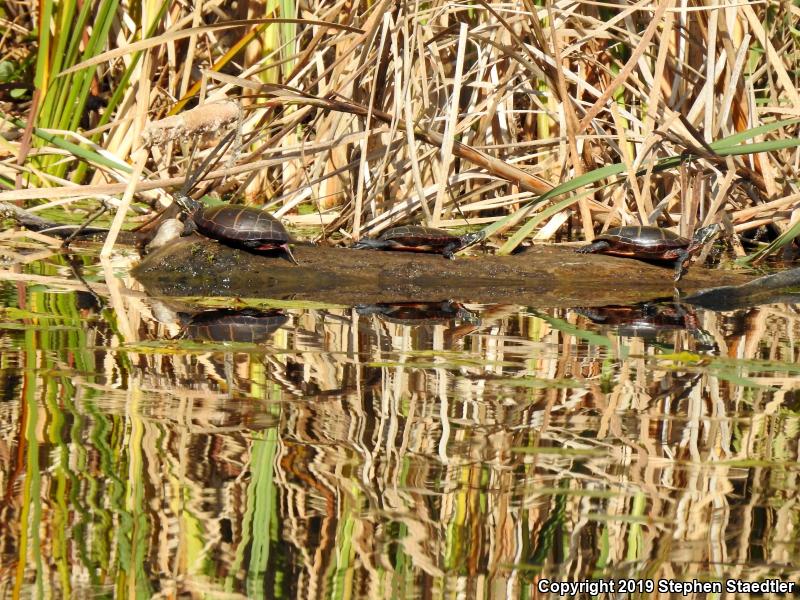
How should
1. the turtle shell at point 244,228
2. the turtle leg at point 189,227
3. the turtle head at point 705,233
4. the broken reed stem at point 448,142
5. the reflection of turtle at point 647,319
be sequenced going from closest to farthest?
the reflection of turtle at point 647,319 → the turtle shell at point 244,228 → the broken reed stem at point 448,142 → the turtle leg at point 189,227 → the turtle head at point 705,233

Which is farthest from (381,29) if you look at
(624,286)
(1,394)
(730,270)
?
(1,394)

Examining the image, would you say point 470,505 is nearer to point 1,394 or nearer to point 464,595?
point 464,595

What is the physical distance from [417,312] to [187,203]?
165 cm

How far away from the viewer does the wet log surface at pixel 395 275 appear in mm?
4746

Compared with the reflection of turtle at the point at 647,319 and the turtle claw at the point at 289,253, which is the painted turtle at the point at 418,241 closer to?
the turtle claw at the point at 289,253

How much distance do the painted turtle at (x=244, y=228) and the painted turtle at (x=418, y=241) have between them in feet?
1.33

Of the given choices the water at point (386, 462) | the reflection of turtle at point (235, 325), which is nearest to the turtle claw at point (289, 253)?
the reflection of turtle at point (235, 325)

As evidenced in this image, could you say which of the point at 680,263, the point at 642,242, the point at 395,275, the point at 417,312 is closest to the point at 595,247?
the point at 642,242

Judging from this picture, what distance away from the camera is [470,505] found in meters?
1.97

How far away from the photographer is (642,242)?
16.2ft

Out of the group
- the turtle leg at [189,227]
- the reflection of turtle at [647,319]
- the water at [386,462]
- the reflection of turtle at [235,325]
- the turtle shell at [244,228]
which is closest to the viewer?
the water at [386,462]

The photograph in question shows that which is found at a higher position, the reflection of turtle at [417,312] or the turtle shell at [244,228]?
the turtle shell at [244,228]

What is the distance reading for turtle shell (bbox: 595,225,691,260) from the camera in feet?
16.2

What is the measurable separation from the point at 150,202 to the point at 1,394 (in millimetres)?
4220
